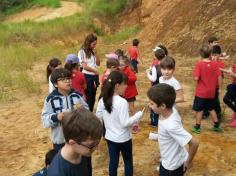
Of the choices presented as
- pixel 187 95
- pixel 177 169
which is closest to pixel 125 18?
pixel 187 95

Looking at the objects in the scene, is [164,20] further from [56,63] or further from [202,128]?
[56,63]

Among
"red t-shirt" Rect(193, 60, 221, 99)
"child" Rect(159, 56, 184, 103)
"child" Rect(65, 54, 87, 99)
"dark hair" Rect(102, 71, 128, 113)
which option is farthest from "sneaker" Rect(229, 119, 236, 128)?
"dark hair" Rect(102, 71, 128, 113)

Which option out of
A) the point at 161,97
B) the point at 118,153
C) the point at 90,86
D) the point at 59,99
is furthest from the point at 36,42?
the point at 161,97

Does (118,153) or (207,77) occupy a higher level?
(207,77)

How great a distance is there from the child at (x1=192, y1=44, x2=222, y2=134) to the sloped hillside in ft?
24.9

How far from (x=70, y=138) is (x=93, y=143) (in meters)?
0.14

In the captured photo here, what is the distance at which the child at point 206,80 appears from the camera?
275 inches

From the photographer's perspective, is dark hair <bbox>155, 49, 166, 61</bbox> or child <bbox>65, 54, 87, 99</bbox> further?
dark hair <bbox>155, 49, 166, 61</bbox>

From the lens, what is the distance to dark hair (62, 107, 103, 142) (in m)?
2.57

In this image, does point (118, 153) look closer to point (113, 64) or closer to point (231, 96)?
point (113, 64)

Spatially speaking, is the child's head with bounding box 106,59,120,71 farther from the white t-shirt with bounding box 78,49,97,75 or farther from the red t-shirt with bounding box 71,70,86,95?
the white t-shirt with bounding box 78,49,97,75

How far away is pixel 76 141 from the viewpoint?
8.49ft

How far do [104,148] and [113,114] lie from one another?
2394mm

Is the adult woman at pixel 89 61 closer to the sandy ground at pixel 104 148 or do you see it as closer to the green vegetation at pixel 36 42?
the sandy ground at pixel 104 148
